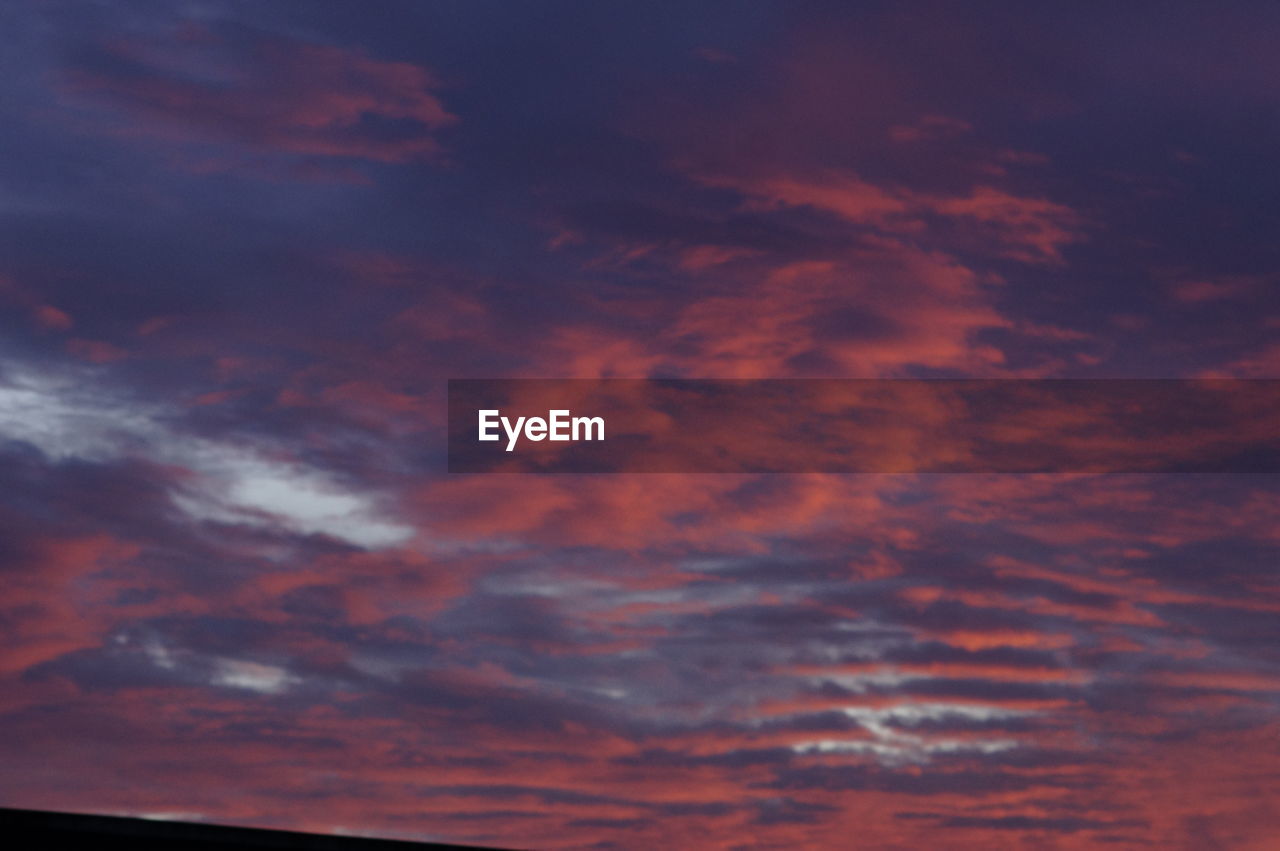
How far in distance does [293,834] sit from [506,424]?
36.9 feet

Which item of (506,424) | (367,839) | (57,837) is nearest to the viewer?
(57,837)

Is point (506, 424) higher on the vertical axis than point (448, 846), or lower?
higher

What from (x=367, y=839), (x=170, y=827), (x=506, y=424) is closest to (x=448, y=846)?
(x=367, y=839)

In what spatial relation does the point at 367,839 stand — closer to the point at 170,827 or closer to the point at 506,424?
the point at 170,827

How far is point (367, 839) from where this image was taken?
2727 cm

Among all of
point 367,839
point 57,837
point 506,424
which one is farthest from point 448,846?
point 506,424

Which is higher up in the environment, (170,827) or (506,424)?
(506,424)

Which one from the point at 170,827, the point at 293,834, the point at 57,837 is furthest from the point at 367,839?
the point at 57,837

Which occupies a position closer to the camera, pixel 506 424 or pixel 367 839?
pixel 367 839

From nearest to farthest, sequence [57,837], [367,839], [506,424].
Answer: [57,837] → [367,839] → [506,424]

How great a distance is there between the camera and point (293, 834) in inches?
1051

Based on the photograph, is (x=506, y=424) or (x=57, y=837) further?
(x=506, y=424)

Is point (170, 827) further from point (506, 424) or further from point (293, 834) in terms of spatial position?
point (506, 424)

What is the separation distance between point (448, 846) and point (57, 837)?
646 cm
